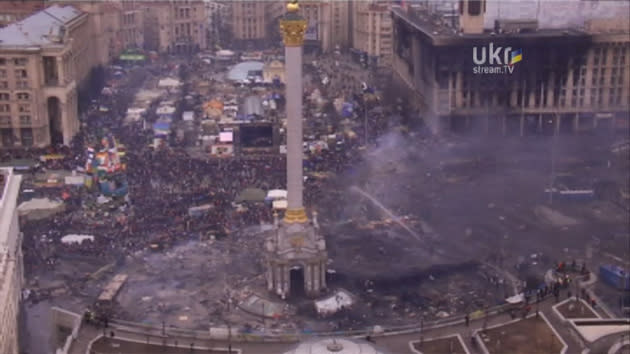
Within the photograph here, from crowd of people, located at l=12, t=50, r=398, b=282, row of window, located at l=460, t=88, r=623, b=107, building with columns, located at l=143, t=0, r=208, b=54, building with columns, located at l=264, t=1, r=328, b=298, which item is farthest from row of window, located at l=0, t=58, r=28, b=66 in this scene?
building with columns, located at l=143, t=0, r=208, b=54

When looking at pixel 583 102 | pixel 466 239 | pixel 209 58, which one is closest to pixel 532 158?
pixel 583 102

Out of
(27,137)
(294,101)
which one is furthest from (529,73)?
(27,137)

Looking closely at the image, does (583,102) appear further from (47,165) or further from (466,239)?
(47,165)

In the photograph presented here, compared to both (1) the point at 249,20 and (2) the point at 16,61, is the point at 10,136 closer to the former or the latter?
(2) the point at 16,61

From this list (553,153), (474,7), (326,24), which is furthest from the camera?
(326,24)

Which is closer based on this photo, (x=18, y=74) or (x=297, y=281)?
(x=297, y=281)

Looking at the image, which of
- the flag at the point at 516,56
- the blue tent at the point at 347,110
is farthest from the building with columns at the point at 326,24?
the flag at the point at 516,56

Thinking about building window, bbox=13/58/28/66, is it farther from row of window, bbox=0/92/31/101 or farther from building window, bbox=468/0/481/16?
building window, bbox=468/0/481/16

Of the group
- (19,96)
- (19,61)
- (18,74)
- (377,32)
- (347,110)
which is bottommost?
(347,110)
